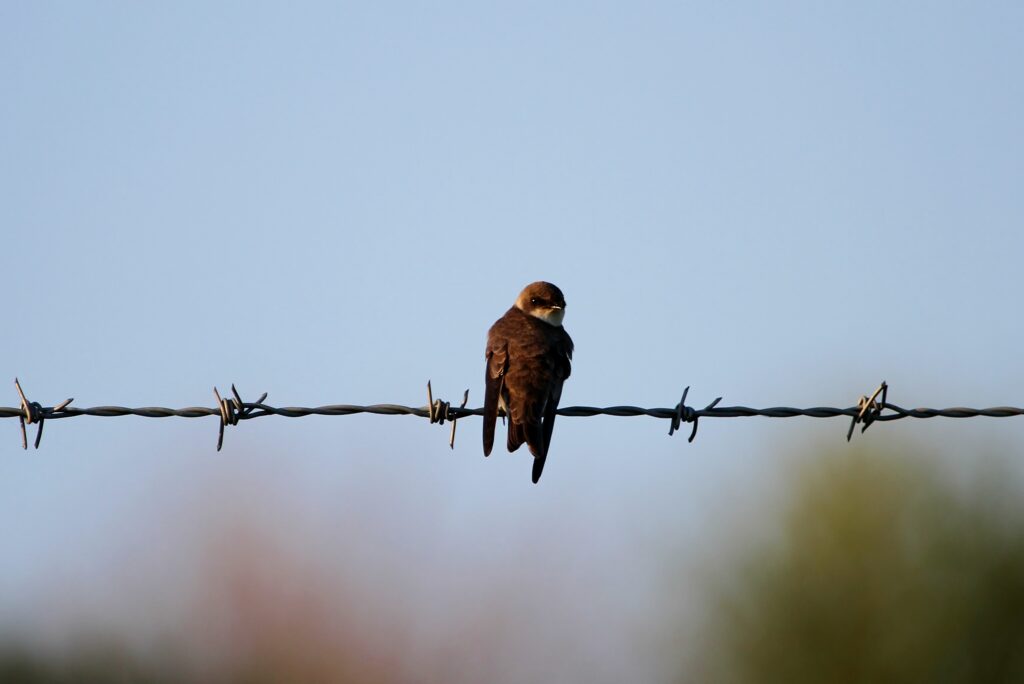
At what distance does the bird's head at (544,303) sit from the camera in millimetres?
10219

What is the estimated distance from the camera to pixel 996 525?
1585 centimetres

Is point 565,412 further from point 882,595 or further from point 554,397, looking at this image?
point 882,595

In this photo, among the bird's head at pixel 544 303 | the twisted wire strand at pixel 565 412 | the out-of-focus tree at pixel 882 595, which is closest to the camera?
the twisted wire strand at pixel 565 412

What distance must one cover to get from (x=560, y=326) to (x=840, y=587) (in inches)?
283

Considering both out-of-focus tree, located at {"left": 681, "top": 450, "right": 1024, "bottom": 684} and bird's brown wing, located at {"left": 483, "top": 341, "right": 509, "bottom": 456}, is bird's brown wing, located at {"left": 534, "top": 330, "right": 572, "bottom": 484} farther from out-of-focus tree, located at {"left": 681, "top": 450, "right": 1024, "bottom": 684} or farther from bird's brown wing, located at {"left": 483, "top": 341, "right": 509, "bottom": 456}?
out-of-focus tree, located at {"left": 681, "top": 450, "right": 1024, "bottom": 684}

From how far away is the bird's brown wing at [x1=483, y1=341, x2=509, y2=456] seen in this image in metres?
8.47

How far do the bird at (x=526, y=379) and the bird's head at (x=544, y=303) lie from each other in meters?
0.29

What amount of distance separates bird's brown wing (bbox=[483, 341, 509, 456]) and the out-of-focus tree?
7.47 metres

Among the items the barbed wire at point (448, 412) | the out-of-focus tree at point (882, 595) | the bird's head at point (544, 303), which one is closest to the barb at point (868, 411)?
the barbed wire at point (448, 412)

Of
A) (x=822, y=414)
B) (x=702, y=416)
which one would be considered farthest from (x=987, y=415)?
(x=702, y=416)

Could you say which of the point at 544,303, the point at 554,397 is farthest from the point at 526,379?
the point at 544,303

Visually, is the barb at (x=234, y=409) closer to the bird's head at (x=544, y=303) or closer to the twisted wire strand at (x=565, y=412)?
the twisted wire strand at (x=565, y=412)

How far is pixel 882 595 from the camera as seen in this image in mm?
15523

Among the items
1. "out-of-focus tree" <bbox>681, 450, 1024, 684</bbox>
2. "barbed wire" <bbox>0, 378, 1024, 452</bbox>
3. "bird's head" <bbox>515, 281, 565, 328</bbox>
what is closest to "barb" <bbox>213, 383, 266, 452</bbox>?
"barbed wire" <bbox>0, 378, 1024, 452</bbox>
